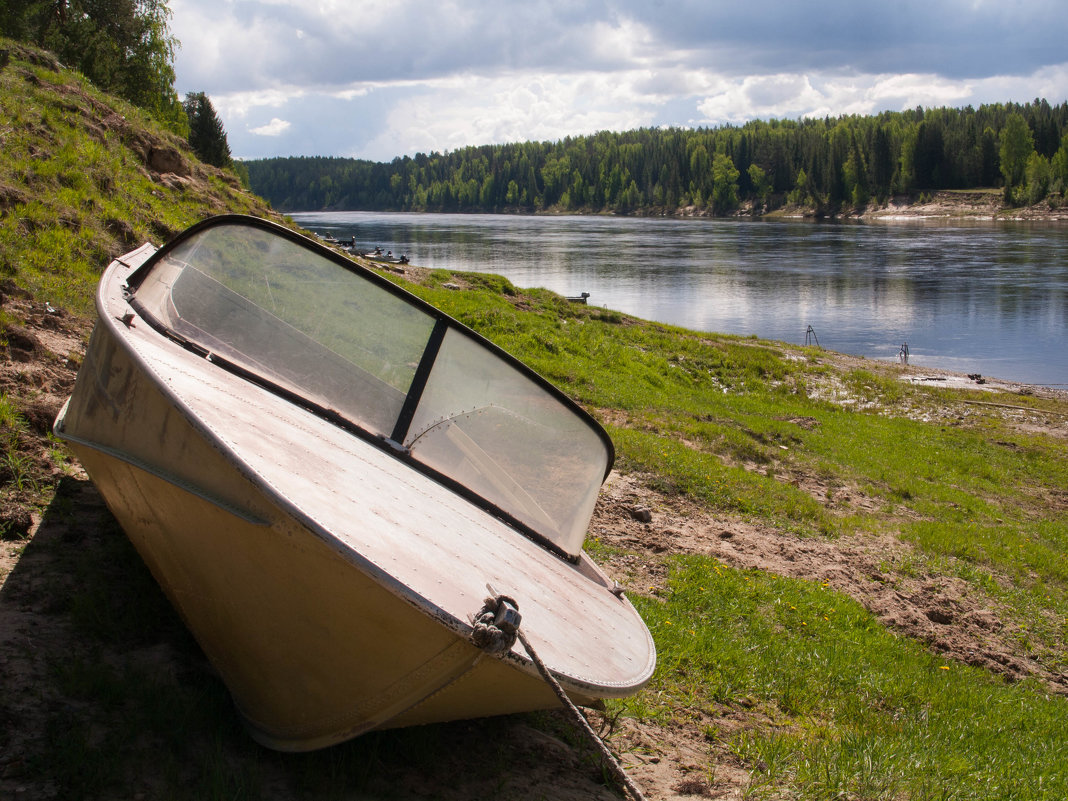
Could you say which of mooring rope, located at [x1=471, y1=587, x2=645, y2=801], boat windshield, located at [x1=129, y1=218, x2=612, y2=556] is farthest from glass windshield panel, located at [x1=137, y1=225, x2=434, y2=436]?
mooring rope, located at [x1=471, y1=587, x2=645, y2=801]

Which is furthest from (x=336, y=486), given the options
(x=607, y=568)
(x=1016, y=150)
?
(x=1016, y=150)

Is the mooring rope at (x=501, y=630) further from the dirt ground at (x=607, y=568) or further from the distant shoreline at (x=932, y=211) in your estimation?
the distant shoreline at (x=932, y=211)

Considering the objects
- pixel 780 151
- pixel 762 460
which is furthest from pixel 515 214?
pixel 762 460

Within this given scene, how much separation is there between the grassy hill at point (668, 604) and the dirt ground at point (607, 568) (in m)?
0.02

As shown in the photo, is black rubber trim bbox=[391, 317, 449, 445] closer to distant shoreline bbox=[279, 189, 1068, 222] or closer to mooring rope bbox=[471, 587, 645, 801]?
mooring rope bbox=[471, 587, 645, 801]

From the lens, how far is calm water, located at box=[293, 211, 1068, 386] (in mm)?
32594

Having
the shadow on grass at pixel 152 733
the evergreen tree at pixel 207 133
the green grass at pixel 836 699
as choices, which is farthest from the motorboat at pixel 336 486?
the evergreen tree at pixel 207 133

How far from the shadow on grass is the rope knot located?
1.04 metres

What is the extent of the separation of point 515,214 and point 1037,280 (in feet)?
459

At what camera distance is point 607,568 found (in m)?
6.88

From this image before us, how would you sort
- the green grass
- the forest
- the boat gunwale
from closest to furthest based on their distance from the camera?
the boat gunwale < the green grass < the forest

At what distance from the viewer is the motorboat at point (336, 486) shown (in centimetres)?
275

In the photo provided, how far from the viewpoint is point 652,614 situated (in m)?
5.86

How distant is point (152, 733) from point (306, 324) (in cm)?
244
